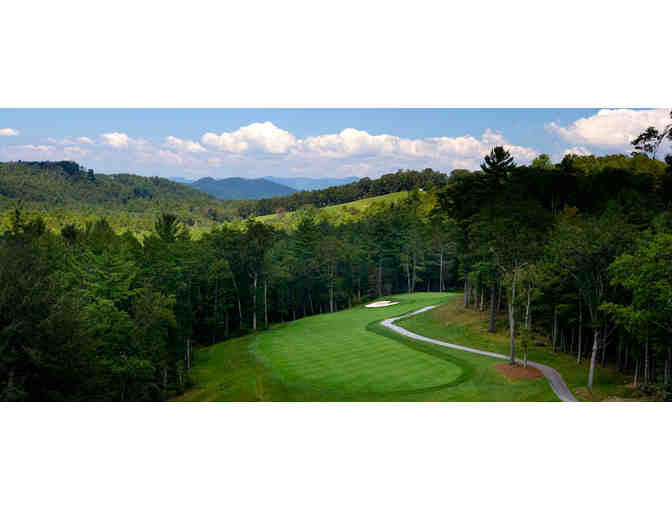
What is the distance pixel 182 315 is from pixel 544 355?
Answer: 1142 cm

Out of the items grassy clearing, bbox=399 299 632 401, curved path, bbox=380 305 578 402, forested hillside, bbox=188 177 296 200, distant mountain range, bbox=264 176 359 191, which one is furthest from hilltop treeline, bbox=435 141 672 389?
forested hillside, bbox=188 177 296 200

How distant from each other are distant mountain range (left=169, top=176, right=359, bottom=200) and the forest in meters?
1.57

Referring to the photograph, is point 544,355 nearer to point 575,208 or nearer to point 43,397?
point 575,208

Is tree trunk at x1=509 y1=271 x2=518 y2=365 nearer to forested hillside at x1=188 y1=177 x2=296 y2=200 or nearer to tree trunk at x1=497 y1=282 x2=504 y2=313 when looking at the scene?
tree trunk at x1=497 y1=282 x2=504 y2=313

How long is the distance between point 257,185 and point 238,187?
393mm

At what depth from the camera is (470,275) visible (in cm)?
1327

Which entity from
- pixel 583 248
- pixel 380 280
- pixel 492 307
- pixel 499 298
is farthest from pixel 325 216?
pixel 583 248

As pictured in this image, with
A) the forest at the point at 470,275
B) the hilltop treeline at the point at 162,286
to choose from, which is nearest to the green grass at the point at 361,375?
the forest at the point at 470,275

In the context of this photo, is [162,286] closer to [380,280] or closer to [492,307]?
[492,307]

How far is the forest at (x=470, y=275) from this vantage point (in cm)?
664

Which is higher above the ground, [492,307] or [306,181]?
[306,181]

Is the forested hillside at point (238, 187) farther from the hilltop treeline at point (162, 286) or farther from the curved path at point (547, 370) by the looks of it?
the curved path at point (547, 370)
